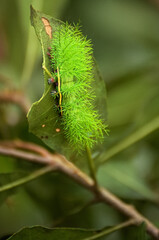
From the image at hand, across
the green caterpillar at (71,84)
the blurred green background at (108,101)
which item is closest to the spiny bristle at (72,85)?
the green caterpillar at (71,84)

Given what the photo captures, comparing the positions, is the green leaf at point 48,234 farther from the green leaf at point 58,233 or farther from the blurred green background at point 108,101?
the blurred green background at point 108,101

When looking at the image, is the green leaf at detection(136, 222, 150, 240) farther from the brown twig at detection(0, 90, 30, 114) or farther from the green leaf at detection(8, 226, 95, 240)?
the brown twig at detection(0, 90, 30, 114)

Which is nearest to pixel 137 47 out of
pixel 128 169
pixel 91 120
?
pixel 128 169

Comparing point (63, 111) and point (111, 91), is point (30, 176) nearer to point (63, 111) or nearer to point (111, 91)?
point (63, 111)

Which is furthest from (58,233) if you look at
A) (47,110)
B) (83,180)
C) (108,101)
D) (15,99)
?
(108,101)

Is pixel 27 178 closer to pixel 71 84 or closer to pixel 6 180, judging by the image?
pixel 6 180
